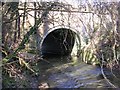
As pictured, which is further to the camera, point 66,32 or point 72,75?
point 72,75

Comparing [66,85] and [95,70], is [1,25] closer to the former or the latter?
[66,85]

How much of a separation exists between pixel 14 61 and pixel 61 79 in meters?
6.55

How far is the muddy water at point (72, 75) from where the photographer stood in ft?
35.9

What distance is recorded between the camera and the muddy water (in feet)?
35.9

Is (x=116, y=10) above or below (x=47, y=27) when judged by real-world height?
above

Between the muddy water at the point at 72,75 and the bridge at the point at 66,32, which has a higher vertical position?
the bridge at the point at 66,32

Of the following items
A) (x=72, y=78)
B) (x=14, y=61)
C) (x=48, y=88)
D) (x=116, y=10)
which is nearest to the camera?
(x=14, y=61)

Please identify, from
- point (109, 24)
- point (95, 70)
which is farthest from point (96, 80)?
point (109, 24)

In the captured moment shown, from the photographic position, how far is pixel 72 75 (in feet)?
41.4

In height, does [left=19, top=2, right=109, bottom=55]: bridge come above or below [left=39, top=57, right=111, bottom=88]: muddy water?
above

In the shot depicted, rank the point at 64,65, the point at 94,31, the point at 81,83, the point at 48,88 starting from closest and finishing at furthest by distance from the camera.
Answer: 1. the point at 94,31
2. the point at 48,88
3. the point at 81,83
4. the point at 64,65

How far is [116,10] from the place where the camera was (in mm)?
6422

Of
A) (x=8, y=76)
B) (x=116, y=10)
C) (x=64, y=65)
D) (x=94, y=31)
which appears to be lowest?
(x=64, y=65)

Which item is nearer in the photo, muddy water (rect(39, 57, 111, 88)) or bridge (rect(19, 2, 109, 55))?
bridge (rect(19, 2, 109, 55))
